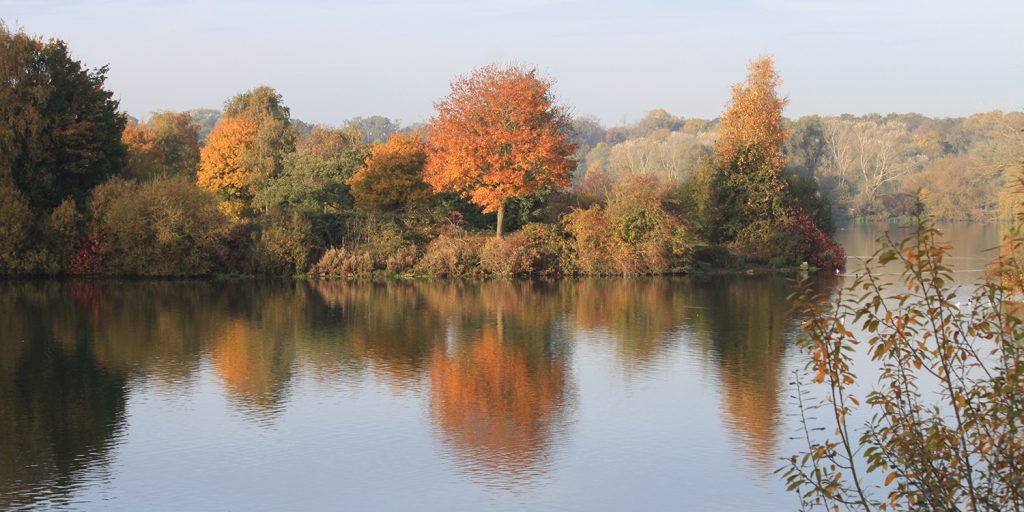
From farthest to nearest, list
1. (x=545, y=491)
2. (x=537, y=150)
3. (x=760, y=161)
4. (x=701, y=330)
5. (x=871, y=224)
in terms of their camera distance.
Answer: (x=871, y=224), (x=760, y=161), (x=537, y=150), (x=701, y=330), (x=545, y=491)

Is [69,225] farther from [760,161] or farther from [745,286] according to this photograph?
[760,161]

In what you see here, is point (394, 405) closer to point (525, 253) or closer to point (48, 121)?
point (525, 253)

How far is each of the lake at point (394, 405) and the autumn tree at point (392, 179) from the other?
10.5 m

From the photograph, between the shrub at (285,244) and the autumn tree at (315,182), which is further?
the autumn tree at (315,182)

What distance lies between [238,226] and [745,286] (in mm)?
16481

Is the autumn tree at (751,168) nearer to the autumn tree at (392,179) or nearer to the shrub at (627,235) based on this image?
the shrub at (627,235)

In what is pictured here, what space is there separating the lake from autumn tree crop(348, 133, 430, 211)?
412 inches

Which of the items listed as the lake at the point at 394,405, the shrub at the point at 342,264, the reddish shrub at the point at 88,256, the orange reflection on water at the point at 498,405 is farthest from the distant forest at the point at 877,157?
the orange reflection on water at the point at 498,405

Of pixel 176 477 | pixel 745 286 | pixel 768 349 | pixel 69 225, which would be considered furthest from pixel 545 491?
pixel 69 225

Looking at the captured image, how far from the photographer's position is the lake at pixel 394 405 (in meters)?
10.7

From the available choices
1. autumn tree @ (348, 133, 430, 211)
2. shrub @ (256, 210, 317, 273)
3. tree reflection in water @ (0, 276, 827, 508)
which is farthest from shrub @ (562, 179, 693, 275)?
shrub @ (256, 210, 317, 273)

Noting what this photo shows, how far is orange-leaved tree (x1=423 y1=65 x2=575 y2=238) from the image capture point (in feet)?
112

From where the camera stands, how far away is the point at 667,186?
39.3 metres

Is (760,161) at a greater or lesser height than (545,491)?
greater
